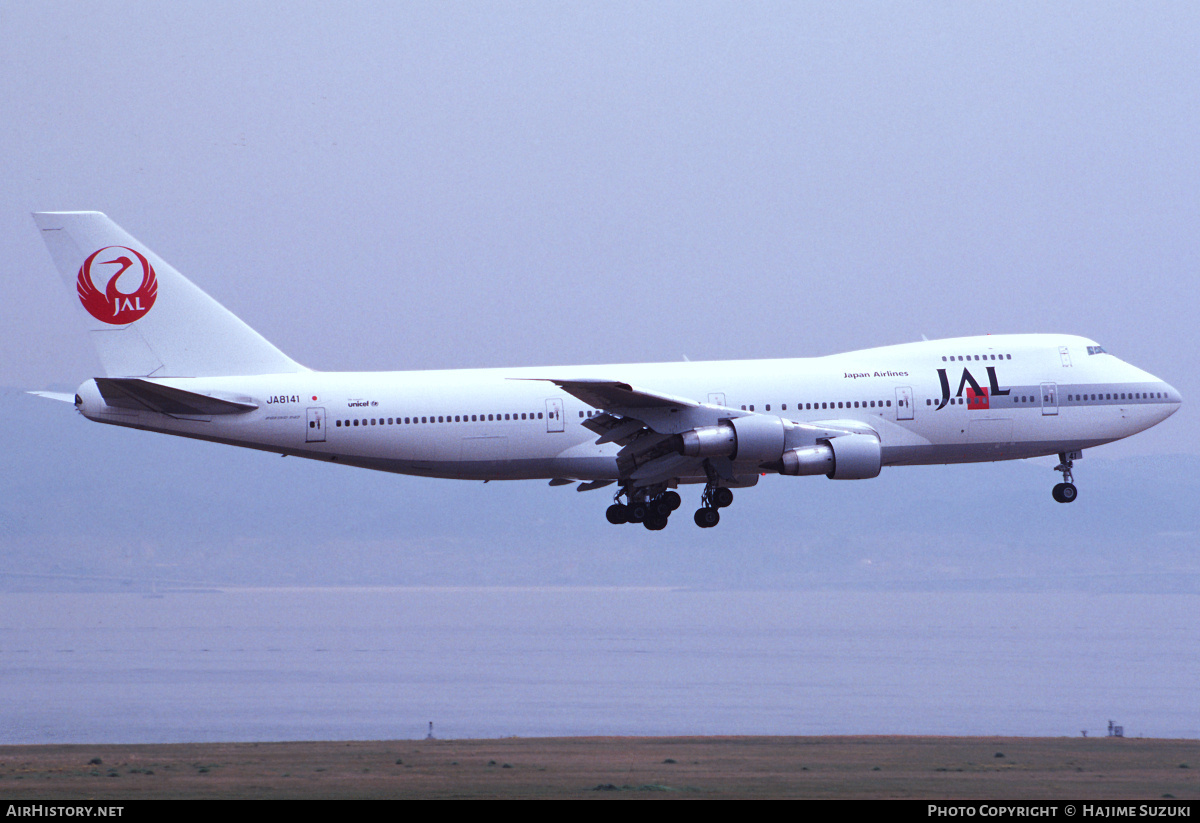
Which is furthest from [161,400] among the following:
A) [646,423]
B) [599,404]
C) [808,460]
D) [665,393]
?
[808,460]

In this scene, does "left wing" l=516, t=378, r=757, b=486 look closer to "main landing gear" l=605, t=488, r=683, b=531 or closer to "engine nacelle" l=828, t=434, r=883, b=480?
"main landing gear" l=605, t=488, r=683, b=531

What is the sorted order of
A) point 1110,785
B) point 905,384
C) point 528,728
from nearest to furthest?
point 905,384
point 1110,785
point 528,728

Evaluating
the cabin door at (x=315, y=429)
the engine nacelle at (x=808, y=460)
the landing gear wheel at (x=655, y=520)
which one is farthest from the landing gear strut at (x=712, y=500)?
the cabin door at (x=315, y=429)

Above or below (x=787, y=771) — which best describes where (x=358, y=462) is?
above

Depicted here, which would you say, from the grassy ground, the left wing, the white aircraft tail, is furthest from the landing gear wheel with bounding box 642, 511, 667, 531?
the grassy ground

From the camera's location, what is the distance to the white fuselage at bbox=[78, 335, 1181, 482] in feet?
145

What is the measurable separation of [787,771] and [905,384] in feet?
246

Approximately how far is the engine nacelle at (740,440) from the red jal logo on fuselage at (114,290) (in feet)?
66.1

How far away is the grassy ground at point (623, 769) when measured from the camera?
3770 inches

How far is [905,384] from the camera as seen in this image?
46188 mm

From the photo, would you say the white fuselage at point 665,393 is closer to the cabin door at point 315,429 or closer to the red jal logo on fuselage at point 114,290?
the cabin door at point 315,429

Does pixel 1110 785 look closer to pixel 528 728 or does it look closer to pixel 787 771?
pixel 787 771

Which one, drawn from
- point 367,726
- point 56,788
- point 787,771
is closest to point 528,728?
point 367,726

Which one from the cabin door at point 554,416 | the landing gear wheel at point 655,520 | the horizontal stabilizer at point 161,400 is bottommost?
the landing gear wheel at point 655,520
